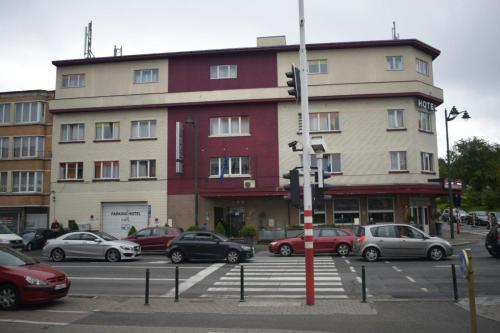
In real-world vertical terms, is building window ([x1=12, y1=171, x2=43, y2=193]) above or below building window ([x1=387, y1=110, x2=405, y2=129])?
below

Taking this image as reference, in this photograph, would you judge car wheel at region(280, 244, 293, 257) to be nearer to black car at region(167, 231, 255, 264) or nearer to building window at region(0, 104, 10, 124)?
black car at region(167, 231, 255, 264)

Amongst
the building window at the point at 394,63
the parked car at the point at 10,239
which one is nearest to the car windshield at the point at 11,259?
the parked car at the point at 10,239

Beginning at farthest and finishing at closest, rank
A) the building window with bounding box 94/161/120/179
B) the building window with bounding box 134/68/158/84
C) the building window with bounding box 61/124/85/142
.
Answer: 1. the building window with bounding box 61/124/85/142
2. the building window with bounding box 134/68/158/84
3. the building window with bounding box 94/161/120/179

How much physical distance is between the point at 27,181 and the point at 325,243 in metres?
24.1

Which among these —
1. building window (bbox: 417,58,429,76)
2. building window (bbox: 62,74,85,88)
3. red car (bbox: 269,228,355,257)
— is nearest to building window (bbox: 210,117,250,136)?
building window (bbox: 62,74,85,88)

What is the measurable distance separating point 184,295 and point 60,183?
82.7ft

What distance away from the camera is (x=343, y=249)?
22.9 m

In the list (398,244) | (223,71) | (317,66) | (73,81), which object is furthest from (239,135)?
(398,244)

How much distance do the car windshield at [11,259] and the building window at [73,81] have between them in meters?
26.6

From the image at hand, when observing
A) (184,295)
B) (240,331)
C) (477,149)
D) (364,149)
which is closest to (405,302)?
(240,331)

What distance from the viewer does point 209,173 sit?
33.5 m

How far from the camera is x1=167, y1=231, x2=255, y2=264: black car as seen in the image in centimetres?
2061

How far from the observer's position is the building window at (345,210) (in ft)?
107

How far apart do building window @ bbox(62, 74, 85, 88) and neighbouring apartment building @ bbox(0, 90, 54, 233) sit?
152cm
